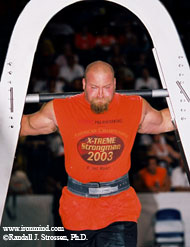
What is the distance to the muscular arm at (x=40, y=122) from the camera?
5.97 ft

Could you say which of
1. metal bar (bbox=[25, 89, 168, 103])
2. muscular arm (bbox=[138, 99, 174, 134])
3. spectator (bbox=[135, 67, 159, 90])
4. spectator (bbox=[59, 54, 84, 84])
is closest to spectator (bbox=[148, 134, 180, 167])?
spectator (bbox=[135, 67, 159, 90])

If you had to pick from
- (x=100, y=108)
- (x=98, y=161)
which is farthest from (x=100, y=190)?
(x=100, y=108)

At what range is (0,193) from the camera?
1.71 meters

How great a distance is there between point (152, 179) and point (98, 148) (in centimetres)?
83

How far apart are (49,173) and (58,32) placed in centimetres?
77

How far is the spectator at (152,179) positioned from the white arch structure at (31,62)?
84cm

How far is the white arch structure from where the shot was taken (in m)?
1.69

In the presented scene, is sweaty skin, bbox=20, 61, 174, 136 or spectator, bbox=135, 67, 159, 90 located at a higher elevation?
spectator, bbox=135, 67, 159, 90

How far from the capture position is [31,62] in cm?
170

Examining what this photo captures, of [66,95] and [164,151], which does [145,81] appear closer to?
[164,151]

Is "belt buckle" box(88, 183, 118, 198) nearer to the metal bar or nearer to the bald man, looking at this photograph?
the bald man

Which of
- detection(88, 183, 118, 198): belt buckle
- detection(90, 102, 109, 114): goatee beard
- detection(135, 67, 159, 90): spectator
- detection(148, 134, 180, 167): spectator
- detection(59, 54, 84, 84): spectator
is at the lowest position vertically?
detection(88, 183, 118, 198): belt buckle

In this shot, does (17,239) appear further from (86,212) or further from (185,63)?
(185,63)

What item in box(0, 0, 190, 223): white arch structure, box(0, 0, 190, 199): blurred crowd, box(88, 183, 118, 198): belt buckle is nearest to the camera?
box(0, 0, 190, 223): white arch structure
